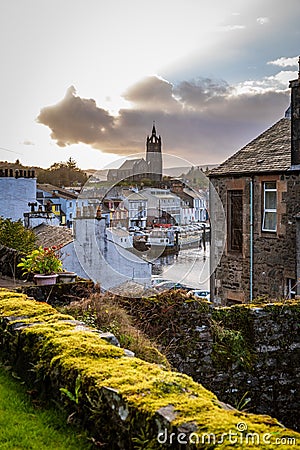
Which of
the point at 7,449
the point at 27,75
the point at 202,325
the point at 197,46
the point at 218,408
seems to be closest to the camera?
the point at 218,408

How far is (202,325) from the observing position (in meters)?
8.59

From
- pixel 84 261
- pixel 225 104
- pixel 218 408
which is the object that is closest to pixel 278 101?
pixel 225 104

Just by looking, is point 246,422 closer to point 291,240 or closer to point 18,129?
point 291,240

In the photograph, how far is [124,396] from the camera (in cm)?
368

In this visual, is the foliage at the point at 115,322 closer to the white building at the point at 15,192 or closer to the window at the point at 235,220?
the window at the point at 235,220

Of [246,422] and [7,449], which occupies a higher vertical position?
[246,422]

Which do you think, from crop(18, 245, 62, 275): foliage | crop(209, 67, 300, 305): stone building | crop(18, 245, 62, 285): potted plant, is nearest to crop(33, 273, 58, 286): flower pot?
crop(18, 245, 62, 285): potted plant

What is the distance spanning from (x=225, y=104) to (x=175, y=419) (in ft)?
57.8

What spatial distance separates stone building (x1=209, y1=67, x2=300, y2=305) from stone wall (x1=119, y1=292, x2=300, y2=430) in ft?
21.5

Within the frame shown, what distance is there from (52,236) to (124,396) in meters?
16.8

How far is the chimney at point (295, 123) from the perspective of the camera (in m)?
16.0

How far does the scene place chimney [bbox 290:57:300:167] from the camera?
16.0 m

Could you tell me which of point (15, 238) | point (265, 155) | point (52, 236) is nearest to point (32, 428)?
point (15, 238)

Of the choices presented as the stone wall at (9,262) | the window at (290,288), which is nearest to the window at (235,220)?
the window at (290,288)
